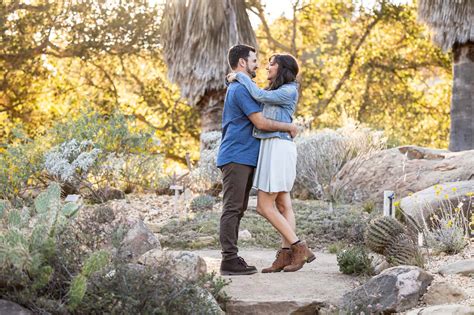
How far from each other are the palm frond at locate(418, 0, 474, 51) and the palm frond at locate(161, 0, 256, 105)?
135 inches

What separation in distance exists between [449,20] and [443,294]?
9488mm

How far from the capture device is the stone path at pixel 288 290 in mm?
5363

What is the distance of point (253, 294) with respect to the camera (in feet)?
18.4

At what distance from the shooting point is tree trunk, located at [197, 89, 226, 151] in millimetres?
15398

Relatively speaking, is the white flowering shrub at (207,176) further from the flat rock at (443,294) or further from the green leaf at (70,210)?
the green leaf at (70,210)

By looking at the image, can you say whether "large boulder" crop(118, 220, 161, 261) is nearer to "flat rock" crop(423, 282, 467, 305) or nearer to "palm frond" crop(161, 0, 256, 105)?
"flat rock" crop(423, 282, 467, 305)

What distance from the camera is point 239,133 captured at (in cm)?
618

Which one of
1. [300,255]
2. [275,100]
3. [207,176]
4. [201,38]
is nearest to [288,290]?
[300,255]

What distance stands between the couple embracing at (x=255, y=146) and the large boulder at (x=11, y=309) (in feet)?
7.98

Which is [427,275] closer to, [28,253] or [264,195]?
[264,195]

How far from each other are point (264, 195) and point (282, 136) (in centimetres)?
50

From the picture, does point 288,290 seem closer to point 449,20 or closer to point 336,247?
point 336,247

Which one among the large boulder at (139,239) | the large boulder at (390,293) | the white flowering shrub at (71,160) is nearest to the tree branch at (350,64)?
the white flowering shrub at (71,160)

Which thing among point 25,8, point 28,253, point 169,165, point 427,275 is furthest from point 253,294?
point 169,165
